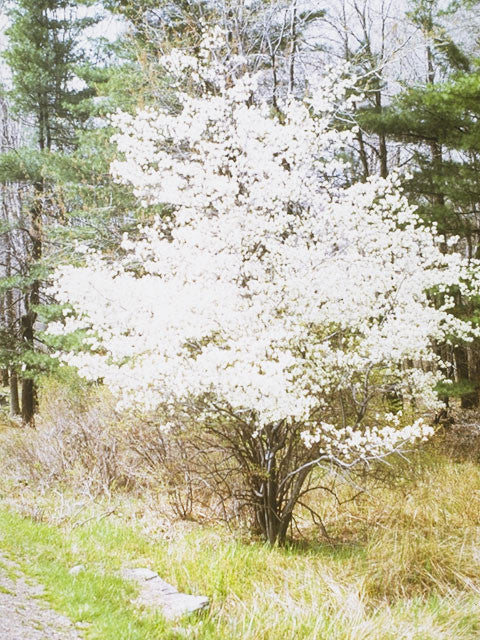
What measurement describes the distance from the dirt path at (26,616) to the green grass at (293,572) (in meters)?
0.12

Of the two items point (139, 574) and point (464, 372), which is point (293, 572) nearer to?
point (139, 574)

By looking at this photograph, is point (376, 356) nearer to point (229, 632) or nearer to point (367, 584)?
point (367, 584)

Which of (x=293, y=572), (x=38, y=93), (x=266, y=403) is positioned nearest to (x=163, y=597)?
(x=293, y=572)

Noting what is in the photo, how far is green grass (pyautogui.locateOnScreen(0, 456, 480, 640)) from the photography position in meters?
3.74

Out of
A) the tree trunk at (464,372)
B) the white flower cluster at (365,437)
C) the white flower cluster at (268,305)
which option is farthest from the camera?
the tree trunk at (464,372)

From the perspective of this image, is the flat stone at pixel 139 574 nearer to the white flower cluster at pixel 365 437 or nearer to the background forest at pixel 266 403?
the background forest at pixel 266 403

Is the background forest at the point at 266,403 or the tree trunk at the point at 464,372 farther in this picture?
the tree trunk at the point at 464,372

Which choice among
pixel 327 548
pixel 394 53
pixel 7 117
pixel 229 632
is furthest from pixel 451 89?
pixel 7 117

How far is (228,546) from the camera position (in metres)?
5.18

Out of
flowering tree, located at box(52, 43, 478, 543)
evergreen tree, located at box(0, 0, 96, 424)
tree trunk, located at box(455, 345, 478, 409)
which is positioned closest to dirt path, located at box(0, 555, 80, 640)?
flowering tree, located at box(52, 43, 478, 543)

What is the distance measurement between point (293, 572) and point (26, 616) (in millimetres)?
2318

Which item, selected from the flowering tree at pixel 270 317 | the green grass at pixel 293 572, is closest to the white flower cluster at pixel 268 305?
the flowering tree at pixel 270 317

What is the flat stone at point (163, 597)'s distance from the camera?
4.01 m

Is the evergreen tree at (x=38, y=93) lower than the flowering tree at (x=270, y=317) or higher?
higher
